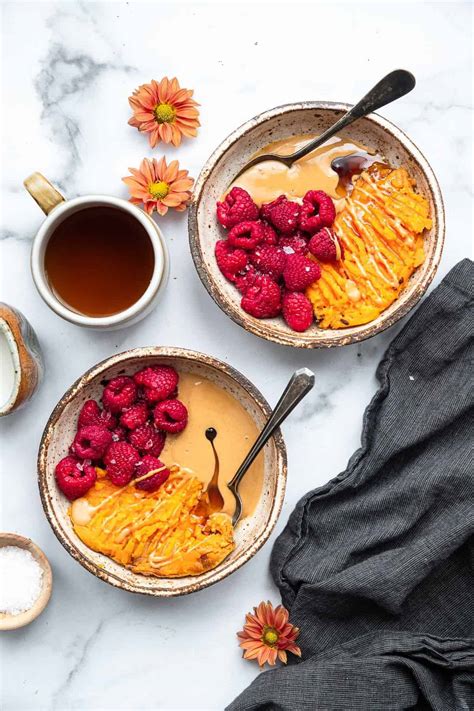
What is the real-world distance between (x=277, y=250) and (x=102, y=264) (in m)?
0.36

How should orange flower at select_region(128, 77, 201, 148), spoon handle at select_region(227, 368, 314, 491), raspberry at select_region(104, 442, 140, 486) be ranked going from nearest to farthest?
spoon handle at select_region(227, 368, 314, 491) → raspberry at select_region(104, 442, 140, 486) → orange flower at select_region(128, 77, 201, 148)

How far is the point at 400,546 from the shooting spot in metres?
1.71

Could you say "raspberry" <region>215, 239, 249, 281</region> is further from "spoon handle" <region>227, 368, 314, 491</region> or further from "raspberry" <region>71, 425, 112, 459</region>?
"raspberry" <region>71, 425, 112, 459</region>

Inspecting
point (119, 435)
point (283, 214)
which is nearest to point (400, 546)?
point (119, 435)

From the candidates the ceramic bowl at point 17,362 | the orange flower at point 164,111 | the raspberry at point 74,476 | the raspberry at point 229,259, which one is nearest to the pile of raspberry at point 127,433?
the raspberry at point 74,476

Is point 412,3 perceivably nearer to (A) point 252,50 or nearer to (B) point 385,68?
(B) point 385,68

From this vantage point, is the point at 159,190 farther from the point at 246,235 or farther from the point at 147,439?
the point at 147,439

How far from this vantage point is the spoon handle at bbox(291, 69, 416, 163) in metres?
1.54

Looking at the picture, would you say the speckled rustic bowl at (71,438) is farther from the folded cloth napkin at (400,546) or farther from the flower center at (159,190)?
the flower center at (159,190)

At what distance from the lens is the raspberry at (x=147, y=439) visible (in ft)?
5.41

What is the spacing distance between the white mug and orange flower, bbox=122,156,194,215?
0.11 m

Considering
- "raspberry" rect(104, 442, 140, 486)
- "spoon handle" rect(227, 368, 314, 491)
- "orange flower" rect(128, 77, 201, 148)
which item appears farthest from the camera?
"orange flower" rect(128, 77, 201, 148)

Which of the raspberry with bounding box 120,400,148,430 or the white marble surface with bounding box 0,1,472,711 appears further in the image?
the white marble surface with bounding box 0,1,472,711

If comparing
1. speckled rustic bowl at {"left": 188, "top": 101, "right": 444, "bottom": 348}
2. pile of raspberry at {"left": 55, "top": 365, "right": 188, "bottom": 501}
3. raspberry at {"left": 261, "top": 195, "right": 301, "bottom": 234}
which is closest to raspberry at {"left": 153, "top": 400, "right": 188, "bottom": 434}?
pile of raspberry at {"left": 55, "top": 365, "right": 188, "bottom": 501}
